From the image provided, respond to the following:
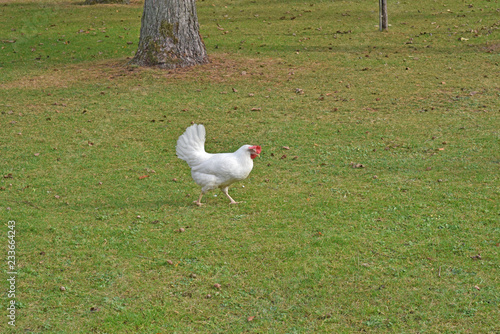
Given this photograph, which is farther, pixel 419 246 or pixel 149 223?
pixel 149 223

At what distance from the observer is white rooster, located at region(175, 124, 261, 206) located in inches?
338

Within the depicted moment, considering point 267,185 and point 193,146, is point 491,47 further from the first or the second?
point 193,146

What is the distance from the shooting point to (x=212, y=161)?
28.5 feet

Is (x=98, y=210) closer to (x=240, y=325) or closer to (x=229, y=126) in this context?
(x=240, y=325)

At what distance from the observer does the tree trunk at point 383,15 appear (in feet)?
67.0

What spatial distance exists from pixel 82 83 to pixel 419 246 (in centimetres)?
1204

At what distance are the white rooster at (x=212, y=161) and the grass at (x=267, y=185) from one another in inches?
21.2

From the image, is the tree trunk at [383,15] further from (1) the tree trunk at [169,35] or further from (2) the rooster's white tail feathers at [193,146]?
(2) the rooster's white tail feathers at [193,146]

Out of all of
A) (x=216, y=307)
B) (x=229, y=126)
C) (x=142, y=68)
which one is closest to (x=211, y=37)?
(x=142, y=68)

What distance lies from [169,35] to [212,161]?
922 centimetres

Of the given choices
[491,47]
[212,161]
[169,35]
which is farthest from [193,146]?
[491,47]

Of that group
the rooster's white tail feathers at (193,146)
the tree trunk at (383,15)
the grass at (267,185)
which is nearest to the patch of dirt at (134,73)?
the grass at (267,185)

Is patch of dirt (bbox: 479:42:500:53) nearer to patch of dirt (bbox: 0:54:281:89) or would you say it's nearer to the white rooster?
patch of dirt (bbox: 0:54:281:89)

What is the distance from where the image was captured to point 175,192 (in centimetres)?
980
